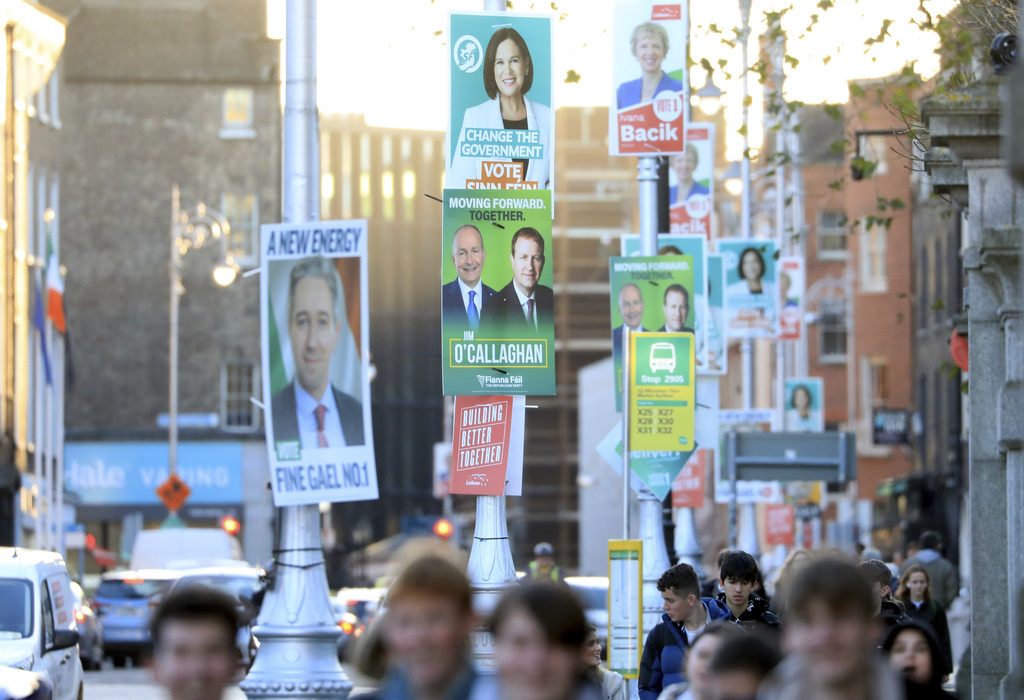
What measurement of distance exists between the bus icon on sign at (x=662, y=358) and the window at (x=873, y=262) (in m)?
46.1

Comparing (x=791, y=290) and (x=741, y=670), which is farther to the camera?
(x=791, y=290)

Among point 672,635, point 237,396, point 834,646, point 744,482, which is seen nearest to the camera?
point 834,646

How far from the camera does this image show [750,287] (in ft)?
88.1

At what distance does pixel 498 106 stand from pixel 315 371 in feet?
6.94

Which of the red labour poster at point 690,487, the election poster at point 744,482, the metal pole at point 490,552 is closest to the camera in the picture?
the metal pole at point 490,552

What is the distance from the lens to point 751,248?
86.1 ft

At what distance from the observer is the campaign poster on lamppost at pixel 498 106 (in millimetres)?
12234

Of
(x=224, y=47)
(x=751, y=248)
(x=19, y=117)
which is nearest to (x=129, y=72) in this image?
(x=224, y=47)

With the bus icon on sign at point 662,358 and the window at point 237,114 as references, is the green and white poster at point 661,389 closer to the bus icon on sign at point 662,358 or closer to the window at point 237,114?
the bus icon on sign at point 662,358

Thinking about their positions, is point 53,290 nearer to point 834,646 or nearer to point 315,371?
point 315,371

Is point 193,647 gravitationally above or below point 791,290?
below

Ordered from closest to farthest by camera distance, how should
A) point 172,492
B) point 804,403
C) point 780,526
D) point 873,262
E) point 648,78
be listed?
point 648,78 < point 780,526 < point 804,403 < point 172,492 < point 873,262

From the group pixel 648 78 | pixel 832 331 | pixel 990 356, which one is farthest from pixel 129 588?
pixel 832 331

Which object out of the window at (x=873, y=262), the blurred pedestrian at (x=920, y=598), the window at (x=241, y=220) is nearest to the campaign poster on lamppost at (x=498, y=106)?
the blurred pedestrian at (x=920, y=598)
